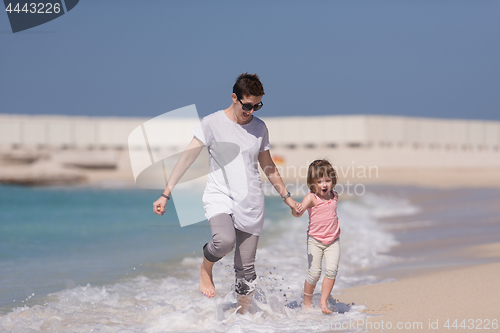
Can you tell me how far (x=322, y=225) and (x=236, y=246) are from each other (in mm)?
689

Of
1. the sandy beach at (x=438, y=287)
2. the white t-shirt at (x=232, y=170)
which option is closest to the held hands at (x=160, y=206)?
the white t-shirt at (x=232, y=170)

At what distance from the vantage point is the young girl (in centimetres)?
391

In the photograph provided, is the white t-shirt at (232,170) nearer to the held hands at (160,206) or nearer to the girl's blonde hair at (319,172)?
the held hands at (160,206)

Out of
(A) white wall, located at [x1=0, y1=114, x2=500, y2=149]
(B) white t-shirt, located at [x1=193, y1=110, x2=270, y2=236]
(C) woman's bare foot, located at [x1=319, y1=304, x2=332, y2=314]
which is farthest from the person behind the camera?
(A) white wall, located at [x1=0, y1=114, x2=500, y2=149]

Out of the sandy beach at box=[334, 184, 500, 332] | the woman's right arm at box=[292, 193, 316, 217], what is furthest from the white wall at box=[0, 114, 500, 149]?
the woman's right arm at box=[292, 193, 316, 217]

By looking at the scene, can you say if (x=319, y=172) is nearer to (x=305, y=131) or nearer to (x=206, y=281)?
(x=206, y=281)

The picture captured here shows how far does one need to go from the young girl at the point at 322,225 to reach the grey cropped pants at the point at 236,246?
17.7 inches

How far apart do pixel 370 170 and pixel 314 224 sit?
36.6m

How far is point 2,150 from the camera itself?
37.2 m

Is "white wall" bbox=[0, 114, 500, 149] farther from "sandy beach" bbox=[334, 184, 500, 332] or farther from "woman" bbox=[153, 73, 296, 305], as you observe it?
"woman" bbox=[153, 73, 296, 305]

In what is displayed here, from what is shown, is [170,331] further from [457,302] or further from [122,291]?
[457,302]

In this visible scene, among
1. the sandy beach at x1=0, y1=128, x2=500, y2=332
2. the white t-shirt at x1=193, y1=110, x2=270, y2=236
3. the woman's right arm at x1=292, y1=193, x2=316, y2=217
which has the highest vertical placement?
the white t-shirt at x1=193, y1=110, x2=270, y2=236

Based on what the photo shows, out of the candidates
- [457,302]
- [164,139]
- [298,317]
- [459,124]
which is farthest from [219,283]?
[459,124]

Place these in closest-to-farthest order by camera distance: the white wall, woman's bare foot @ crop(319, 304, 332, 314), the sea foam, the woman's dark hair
A: 1. the woman's dark hair
2. the sea foam
3. woman's bare foot @ crop(319, 304, 332, 314)
4. the white wall
